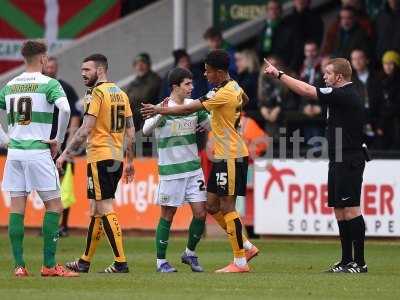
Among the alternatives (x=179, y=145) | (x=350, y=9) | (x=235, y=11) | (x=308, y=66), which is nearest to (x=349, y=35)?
(x=350, y=9)

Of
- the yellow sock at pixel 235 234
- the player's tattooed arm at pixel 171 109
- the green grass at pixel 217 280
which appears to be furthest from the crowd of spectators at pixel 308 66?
the player's tattooed arm at pixel 171 109

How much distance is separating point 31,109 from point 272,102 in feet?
28.9

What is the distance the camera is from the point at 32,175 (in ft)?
45.5

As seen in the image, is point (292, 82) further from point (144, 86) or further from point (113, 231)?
point (144, 86)

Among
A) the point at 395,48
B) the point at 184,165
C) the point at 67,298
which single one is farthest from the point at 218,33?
the point at 67,298

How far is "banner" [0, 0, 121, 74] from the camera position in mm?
25062

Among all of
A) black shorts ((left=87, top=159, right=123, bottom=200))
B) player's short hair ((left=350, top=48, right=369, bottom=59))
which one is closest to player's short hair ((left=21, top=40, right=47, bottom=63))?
black shorts ((left=87, top=159, right=123, bottom=200))

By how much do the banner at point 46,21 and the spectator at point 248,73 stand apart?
383 cm

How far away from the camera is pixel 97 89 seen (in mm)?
14328

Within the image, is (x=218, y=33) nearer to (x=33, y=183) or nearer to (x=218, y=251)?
(x=218, y=251)

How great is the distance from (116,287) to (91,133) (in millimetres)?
2054

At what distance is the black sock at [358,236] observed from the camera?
14.8 m

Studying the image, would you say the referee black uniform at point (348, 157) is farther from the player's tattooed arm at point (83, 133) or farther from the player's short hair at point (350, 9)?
the player's short hair at point (350, 9)

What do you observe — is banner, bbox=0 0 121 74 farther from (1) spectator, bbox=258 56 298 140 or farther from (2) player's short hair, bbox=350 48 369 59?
(2) player's short hair, bbox=350 48 369 59
